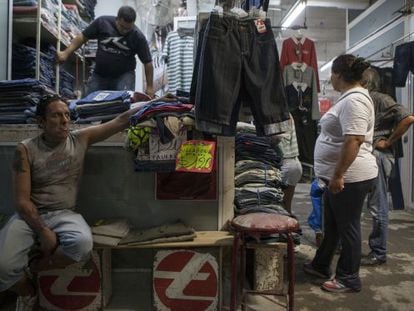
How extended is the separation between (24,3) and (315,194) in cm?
310

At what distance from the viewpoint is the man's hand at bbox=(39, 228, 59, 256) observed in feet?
6.23

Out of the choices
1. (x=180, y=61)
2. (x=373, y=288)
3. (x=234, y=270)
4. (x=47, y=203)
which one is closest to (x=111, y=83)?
(x=180, y=61)

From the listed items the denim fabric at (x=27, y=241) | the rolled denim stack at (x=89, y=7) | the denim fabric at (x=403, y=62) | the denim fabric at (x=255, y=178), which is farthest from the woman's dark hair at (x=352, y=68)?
the rolled denim stack at (x=89, y=7)

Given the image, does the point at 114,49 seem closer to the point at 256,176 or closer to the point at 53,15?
the point at 53,15

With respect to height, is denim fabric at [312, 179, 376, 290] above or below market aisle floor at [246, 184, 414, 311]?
above

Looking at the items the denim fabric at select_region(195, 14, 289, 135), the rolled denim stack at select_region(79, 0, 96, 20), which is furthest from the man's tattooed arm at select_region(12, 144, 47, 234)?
the rolled denim stack at select_region(79, 0, 96, 20)

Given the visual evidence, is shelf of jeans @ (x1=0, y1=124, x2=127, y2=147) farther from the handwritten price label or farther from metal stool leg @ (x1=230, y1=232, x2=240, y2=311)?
metal stool leg @ (x1=230, y1=232, x2=240, y2=311)

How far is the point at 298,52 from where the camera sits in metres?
4.31

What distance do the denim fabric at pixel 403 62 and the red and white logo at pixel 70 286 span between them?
14.3ft

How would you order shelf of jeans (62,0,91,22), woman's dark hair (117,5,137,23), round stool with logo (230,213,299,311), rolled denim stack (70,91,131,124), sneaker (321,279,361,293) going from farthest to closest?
shelf of jeans (62,0,91,22)
woman's dark hair (117,5,137,23)
sneaker (321,279,361,293)
rolled denim stack (70,91,131,124)
round stool with logo (230,213,299,311)

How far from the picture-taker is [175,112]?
213 cm

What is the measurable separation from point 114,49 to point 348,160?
224 centimetres

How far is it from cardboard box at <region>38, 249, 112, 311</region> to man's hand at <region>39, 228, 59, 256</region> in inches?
10.1

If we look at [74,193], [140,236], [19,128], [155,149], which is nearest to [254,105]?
[155,149]
